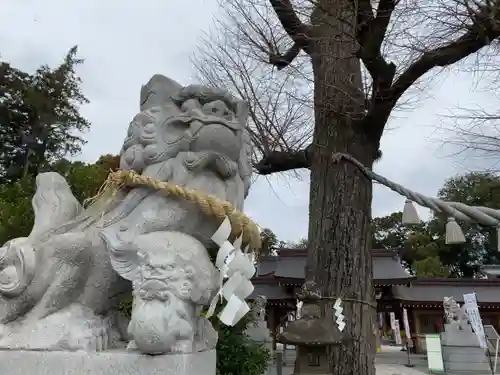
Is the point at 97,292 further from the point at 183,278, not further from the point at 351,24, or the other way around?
the point at 351,24

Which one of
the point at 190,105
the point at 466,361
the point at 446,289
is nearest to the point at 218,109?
the point at 190,105

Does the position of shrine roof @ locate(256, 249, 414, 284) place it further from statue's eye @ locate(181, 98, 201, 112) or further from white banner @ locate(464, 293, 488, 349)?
statue's eye @ locate(181, 98, 201, 112)

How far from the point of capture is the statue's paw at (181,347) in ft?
4.22

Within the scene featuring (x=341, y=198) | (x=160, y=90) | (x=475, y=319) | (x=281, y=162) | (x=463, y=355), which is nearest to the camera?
(x=160, y=90)

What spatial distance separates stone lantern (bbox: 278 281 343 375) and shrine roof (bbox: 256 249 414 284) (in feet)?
46.3

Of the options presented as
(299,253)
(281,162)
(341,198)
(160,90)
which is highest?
(299,253)

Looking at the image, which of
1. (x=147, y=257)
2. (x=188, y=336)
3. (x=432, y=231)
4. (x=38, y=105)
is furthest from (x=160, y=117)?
(x=432, y=231)

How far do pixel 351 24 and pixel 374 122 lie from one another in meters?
0.94

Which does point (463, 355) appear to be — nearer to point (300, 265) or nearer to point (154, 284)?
point (300, 265)

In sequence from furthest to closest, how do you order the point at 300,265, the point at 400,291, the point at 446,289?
1. the point at 446,289
2. the point at 300,265
3. the point at 400,291

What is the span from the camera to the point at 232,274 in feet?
4.59

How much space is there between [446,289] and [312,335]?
57.4 feet

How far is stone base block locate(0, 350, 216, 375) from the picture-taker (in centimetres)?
127

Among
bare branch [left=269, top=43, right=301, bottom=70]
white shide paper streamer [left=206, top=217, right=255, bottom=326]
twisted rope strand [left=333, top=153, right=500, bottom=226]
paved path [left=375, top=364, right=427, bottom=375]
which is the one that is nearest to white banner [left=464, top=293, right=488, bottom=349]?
paved path [left=375, top=364, right=427, bottom=375]
